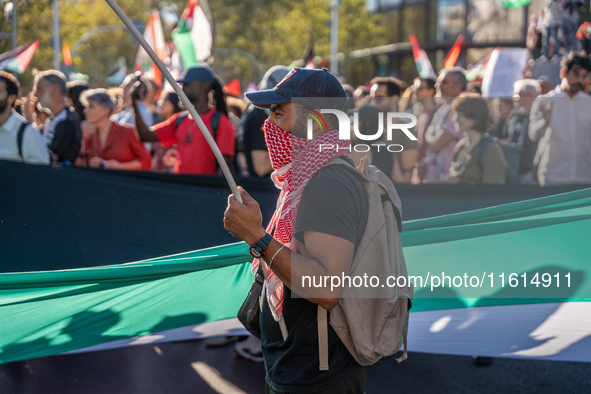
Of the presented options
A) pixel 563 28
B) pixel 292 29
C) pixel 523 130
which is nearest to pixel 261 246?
pixel 523 130

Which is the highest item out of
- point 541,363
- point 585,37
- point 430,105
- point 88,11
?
point 88,11

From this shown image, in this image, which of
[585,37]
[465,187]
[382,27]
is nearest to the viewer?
[465,187]

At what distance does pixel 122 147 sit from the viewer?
5789 millimetres

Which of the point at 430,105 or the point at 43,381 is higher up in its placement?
the point at 430,105

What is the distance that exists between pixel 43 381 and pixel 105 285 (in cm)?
145

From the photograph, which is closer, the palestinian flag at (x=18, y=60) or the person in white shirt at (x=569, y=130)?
the person in white shirt at (x=569, y=130)

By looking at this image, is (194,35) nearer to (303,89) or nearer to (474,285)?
(474,285)

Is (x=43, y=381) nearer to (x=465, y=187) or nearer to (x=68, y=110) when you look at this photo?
(x=68, y=110)

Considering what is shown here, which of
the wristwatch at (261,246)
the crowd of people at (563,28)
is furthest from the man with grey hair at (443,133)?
the crowd of people at (563,28)

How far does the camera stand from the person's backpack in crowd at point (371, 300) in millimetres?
1920

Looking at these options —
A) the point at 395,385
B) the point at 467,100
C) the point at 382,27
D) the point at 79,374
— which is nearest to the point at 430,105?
the point at 467,100

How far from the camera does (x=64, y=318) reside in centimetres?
279

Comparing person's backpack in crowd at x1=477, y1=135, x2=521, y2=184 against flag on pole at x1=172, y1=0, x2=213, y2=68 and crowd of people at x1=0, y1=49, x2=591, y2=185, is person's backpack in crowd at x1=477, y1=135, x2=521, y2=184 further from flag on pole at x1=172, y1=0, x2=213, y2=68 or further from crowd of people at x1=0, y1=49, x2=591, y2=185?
flag on pole at x1=172, y1=0, x2=213, y2=68

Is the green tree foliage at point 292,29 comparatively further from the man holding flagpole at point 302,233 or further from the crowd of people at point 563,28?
the man holding flagpole at point 302,233
